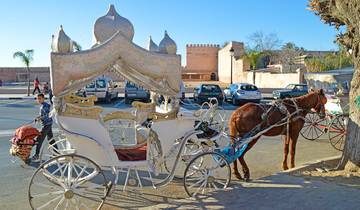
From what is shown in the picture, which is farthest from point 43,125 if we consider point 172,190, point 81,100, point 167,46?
point 167,46

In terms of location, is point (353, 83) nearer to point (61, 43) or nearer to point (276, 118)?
point (276, 118)

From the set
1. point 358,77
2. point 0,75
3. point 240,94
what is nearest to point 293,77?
point 240,94

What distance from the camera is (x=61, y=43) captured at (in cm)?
488

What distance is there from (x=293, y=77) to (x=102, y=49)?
3533cm

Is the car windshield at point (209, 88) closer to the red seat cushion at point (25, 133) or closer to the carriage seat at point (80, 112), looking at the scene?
the red seat cushion at point (25, 133)

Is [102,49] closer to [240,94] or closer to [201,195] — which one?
[201,195]

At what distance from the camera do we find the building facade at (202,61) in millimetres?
61938

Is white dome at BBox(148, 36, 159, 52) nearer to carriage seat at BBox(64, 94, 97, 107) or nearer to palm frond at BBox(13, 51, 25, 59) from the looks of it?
carriage seat at BBox(64, 94, 97, 107)

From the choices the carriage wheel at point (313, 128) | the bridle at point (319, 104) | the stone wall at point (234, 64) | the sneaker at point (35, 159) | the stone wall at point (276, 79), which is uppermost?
the stone wall at point (234, 64)

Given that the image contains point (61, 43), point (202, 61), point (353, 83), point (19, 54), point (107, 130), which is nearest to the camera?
point (61, 43)

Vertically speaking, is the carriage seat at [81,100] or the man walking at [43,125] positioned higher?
the carriage seat at [81,100]

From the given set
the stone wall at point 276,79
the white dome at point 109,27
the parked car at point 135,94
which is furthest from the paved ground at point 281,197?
the stone wall at point 276,79

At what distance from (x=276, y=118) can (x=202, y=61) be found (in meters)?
56.1

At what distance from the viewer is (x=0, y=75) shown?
193 feet
